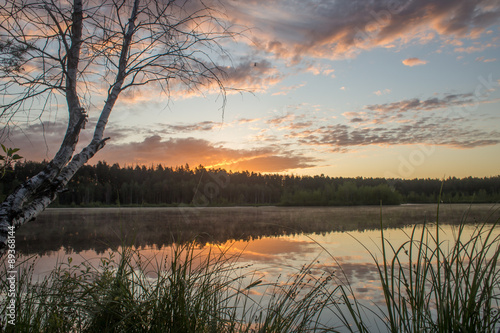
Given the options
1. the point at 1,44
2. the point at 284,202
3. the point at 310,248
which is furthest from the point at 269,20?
the point at 284,202

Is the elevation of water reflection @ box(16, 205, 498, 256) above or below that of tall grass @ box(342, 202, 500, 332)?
below

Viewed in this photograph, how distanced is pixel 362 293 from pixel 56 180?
185 inches

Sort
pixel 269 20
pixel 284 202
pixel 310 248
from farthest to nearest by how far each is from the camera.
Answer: pixel 284 202 < pixel 310 248 < pixel 269 20

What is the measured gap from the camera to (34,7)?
8.06ft

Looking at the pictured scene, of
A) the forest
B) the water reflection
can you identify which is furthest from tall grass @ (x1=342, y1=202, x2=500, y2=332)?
the forest

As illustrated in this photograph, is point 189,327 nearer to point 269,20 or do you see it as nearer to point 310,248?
point 269,20

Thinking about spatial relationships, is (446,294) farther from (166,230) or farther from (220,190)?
(220,190)

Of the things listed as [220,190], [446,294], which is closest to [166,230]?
[446,294]

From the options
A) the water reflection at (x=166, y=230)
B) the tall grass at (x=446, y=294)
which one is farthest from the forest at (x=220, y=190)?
the tall grass at (x=446, y=294)

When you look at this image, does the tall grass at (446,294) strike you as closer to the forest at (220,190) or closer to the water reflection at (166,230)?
the water reflection at (166,230)

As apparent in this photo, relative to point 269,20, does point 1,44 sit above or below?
below

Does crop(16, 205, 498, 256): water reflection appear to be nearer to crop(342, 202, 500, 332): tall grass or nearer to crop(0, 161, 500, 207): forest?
→ crop(342, 202, 500, 332): tall grass

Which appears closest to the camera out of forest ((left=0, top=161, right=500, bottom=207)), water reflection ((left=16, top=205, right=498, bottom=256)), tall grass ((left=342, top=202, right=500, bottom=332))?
tall grass ((left=342, top=202, right=500, bottom=332))

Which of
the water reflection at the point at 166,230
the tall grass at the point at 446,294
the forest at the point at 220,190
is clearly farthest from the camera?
the forest at the point at 220,190
